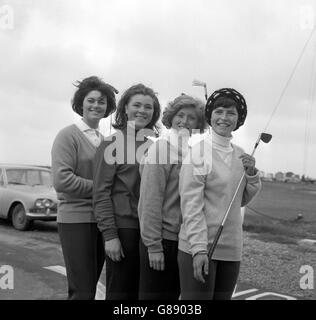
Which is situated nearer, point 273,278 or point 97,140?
point 97,140

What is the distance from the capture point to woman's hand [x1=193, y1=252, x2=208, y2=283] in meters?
2.12

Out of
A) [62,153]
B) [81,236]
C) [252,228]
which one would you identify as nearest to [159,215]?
[81,236]

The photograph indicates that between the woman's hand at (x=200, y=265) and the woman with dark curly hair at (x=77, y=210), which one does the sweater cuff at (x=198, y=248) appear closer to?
the woman's hand at (x=200, y=265)

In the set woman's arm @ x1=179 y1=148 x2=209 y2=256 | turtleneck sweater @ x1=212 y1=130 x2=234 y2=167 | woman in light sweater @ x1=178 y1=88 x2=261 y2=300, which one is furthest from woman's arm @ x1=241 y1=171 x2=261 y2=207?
woman's arm @ x1=179 y1=148 x2=209 y2=256

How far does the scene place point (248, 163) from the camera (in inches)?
89.0

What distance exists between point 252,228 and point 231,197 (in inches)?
293

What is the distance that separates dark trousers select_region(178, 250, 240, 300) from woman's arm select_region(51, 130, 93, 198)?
2.31 ft

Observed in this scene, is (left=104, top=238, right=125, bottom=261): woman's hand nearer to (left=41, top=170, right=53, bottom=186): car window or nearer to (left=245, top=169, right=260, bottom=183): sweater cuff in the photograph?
(left=245, top=169, right=260, bottom=183): sweater cuff

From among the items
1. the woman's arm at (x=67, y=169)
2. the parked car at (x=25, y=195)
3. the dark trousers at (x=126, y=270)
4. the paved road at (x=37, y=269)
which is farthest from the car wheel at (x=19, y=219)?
the dark trousers at (x=126, y=270)

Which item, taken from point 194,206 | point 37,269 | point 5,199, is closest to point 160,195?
point 194,206

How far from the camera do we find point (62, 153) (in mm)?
2631

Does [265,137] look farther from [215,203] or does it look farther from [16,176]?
[16,176]

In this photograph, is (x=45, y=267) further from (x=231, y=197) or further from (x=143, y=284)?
(x=231, y=197)

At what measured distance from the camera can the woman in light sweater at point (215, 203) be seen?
2164 millimetres
